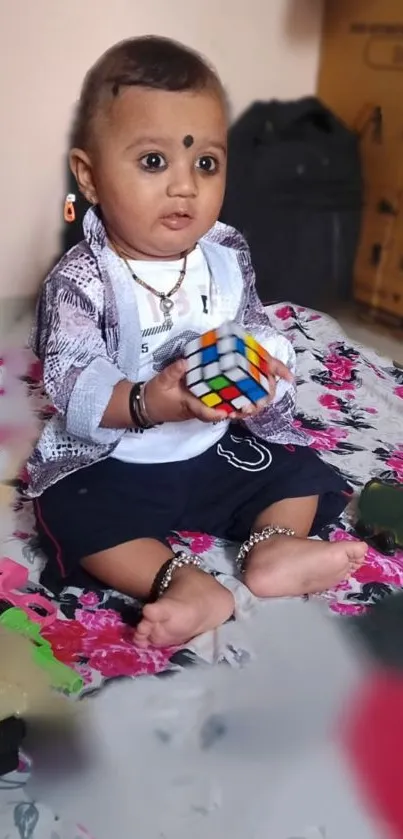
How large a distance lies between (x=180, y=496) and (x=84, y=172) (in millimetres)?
317

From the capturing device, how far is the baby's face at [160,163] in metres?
0.77

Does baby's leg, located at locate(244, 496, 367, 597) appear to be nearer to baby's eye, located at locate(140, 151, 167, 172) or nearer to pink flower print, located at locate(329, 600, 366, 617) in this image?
pink flower print, located at locate(329, 600, 366, 617)

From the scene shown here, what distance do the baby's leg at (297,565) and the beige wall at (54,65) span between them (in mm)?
1000

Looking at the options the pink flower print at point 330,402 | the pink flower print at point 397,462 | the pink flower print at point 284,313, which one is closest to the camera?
the pink flower print at point 397,462

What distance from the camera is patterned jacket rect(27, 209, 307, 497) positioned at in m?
0.78

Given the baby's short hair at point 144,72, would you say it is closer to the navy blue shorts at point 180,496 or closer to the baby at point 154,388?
the baby at point 154,388

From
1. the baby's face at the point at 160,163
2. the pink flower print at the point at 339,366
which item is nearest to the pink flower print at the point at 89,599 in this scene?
the baby's face at the point at 160,163

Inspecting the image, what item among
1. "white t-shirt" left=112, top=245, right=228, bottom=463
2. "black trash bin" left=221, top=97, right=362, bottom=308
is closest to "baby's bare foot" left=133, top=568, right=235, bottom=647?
"white t-shirt" left=112, top=245, right=228, bottom=463

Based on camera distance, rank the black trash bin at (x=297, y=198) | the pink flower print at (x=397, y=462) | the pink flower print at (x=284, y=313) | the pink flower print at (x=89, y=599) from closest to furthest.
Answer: the pink flower print at (x=89, y=599)
the pink flower print at (x=397, y=462)
the pink flower print at (x=284, y=313)
the black trash bin at (x=297, y=198)

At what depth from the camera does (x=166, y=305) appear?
864mm

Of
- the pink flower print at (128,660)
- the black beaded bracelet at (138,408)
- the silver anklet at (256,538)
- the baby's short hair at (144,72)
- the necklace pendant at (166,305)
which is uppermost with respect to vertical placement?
the baby's short hair at (144,72)

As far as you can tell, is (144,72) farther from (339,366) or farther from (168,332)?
(339,366)

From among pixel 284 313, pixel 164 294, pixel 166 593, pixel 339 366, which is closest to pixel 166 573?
pixel 166 593

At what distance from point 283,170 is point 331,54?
13.8 inches
